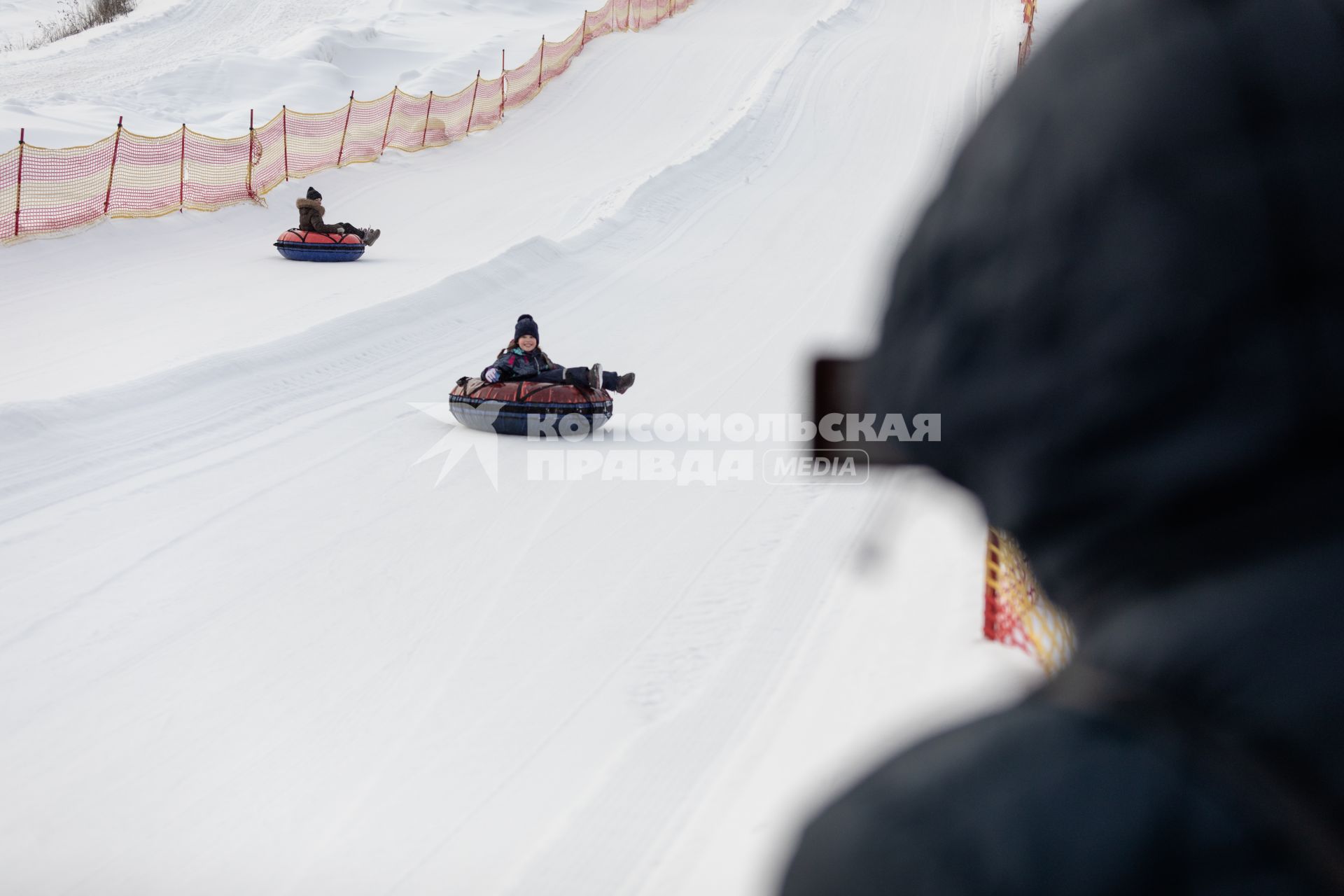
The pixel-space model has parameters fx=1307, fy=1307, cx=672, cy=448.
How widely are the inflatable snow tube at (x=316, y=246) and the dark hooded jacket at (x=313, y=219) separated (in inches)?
2.0

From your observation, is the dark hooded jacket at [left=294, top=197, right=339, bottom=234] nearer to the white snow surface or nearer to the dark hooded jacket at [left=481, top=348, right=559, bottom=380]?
the white snow surface

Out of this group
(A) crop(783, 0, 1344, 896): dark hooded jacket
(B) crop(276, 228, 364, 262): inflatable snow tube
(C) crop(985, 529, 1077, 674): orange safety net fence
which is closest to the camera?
(A) crop(783, 0, 1344, 896): dark hooded jacket

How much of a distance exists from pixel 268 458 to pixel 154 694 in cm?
344

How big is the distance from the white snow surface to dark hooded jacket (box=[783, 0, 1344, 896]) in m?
0.12

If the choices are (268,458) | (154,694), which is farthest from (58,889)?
(268,458)

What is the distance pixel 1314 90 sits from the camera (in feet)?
2.36

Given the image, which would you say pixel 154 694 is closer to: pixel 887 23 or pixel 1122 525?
pixel 1122 525

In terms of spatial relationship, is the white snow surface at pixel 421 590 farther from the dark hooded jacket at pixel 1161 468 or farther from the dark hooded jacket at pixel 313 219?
the dark hooded jacket at pixel 313 219

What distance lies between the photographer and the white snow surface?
4.28 m

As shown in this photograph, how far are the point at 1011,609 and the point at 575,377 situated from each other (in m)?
4.42

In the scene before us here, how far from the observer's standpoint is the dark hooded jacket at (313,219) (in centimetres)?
1562

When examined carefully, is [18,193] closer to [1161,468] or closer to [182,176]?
[182,176]

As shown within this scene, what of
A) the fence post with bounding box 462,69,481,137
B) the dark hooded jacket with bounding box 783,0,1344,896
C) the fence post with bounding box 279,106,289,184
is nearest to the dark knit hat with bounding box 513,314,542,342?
the dark hooded jacket with bounding box 783,0,1344,896

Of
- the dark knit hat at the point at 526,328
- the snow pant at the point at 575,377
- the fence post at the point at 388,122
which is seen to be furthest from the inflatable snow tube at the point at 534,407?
the fence post at the point at 388,122
